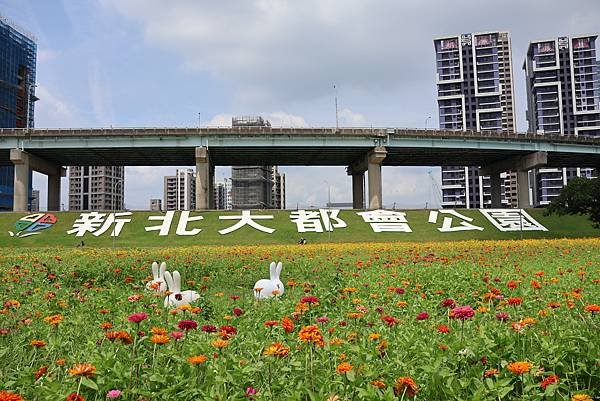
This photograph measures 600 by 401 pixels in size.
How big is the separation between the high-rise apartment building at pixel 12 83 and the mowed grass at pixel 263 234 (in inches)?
2854

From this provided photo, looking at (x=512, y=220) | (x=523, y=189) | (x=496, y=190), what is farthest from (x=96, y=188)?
(x=512, y=220)

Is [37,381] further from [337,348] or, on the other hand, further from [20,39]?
[20,39]

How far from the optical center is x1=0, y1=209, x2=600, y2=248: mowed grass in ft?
98.0

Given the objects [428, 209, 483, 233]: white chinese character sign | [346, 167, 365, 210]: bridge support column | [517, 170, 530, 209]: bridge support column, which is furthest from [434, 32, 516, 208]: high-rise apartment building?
[428, 209, 483, 233]: white chinese character sign

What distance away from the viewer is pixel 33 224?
33.6 metres

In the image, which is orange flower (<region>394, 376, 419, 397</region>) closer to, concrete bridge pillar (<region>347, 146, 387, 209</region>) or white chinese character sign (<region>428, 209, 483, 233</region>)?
white chinese character sign (<region>428, 209, 483, 233</region>)

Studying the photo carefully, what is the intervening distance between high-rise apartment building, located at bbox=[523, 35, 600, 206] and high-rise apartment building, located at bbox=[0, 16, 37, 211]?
114643mm

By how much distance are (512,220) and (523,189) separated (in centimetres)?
2007

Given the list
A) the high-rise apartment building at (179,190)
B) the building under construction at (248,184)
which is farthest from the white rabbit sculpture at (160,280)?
the high-rise apartment building at (179,190)

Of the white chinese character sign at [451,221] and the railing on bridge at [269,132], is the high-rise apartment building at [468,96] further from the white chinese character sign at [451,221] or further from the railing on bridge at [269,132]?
the white chinese character sign at [451,221]

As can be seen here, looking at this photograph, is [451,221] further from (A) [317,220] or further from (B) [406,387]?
(B) [406,387]

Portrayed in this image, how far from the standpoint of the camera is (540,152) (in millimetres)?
50281

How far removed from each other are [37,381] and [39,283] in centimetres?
633

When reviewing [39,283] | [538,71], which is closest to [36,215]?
[39,283]
